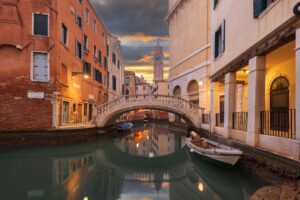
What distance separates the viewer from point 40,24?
13.9 m

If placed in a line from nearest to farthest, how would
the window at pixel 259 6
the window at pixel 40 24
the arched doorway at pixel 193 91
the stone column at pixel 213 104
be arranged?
the window at pixel 259 6, the stone column at pixel 213 104, the window at pixel 40 24, the arched doorway at pixel 193 91

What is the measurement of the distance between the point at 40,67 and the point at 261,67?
1138 centimetres

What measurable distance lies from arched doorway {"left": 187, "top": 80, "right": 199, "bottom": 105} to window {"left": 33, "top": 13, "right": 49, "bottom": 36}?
11.5 m

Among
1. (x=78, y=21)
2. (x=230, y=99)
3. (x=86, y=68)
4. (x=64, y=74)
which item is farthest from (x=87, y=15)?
(x=230, y=99)

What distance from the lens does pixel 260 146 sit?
7.01 meters

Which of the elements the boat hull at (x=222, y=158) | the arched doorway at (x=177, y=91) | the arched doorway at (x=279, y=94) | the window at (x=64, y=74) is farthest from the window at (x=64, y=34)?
the arched doorway at (x=279, y=94)

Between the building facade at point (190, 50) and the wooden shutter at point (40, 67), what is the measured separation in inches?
408

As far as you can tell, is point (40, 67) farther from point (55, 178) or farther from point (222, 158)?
point (222, 158)

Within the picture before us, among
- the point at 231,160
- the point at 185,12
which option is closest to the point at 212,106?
the point at 231,160

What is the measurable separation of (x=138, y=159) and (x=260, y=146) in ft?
22.2

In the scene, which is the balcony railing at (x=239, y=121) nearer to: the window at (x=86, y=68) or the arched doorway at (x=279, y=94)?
the arched doorway at (x=279, y=94)

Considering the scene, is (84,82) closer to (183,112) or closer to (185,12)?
(183,112)

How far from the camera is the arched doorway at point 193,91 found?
65.7 ft

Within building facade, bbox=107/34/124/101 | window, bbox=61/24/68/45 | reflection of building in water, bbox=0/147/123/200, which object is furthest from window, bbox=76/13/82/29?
building facade, bbox=107/34/124/101
